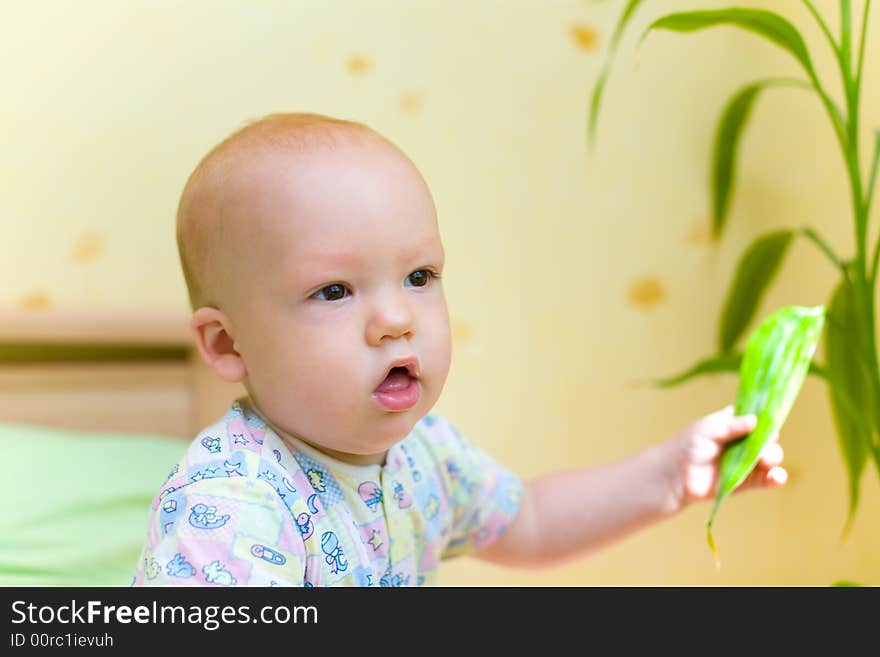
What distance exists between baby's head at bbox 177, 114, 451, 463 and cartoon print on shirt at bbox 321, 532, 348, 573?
0.25 feet

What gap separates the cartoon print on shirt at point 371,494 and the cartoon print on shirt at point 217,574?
0.57 ft

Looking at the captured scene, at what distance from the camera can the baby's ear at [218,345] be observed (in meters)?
0.78

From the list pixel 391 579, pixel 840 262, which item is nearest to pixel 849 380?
pixel 840 262

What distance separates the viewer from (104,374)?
150 cm

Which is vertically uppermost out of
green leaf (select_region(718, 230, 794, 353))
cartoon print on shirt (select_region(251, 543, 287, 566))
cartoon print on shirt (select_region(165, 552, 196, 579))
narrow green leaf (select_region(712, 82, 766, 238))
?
narrow green leaf (select_region(712, 82, 766, 238))

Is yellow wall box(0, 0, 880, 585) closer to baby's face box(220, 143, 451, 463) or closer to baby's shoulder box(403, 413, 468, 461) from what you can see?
baby's shoulder box(403, 413, 468, 461)

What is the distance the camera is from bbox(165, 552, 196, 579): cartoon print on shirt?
681mm

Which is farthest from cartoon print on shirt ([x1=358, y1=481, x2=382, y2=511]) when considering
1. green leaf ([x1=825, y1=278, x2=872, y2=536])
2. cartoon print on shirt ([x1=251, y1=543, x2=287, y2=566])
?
green leaf ([x1=825, y1=278, x2=872, y2=536])

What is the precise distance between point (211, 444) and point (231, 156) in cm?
22

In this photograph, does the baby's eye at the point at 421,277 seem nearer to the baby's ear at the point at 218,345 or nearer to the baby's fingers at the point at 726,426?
the baby's ear at the point at 218,345

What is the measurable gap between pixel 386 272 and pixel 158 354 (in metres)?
0.88
